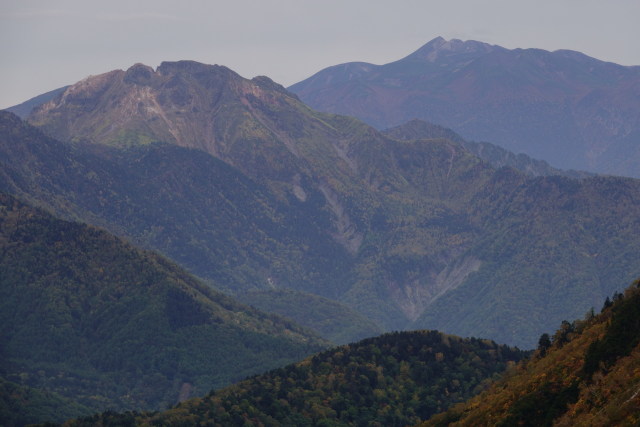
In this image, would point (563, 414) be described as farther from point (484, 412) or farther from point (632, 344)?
point (484, 412)

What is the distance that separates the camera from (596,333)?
159375mm

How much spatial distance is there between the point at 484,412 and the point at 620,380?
4314 centimetres

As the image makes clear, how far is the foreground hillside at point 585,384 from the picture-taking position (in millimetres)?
122812

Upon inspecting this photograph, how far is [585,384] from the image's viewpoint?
143875mm

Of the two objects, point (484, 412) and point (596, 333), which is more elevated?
point (596, 333)

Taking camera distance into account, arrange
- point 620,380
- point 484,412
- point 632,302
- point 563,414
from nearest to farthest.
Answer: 1. point 620,380
2. point 563,414
3. point 632,302
4. point 484,412

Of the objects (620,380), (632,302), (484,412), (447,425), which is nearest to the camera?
(620,380)

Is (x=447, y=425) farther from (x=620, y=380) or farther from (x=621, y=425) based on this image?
(x=621, y=425)

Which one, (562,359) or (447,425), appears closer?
(562,359)

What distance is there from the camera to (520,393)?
162 m

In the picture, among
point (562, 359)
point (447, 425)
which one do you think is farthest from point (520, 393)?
point (447, 425)

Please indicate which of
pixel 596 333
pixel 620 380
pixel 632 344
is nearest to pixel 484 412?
pixel 596 333

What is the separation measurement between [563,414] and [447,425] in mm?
49513

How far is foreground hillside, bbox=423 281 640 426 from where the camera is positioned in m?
123
